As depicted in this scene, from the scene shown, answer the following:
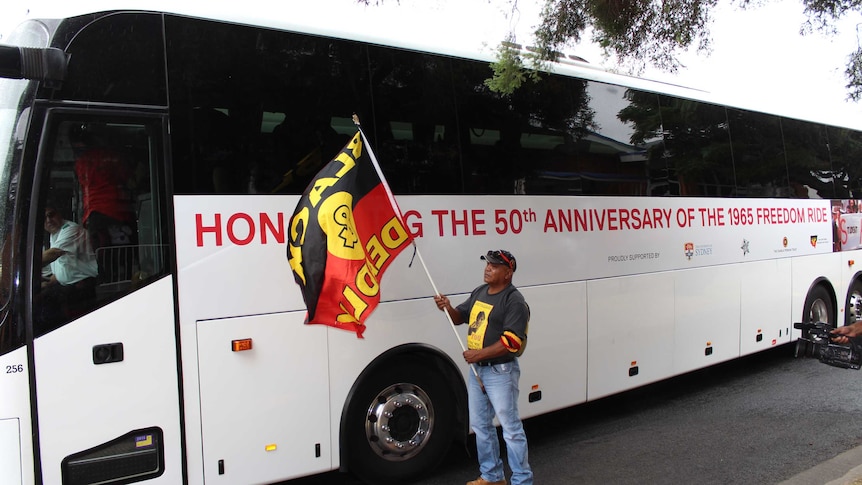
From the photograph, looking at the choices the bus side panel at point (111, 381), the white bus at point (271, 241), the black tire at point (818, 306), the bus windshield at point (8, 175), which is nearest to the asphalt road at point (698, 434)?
the white bus at point (271, 241)

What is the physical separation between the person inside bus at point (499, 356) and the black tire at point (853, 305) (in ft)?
→ 27.3

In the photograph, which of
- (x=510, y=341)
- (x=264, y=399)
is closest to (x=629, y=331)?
(x=510, y=341)

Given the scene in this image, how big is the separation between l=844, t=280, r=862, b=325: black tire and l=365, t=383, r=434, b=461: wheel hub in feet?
27.7

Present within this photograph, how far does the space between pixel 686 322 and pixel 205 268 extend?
549cm

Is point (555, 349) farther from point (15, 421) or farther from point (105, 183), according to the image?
point (15, 421)

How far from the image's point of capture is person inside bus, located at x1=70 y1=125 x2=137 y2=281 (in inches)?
139

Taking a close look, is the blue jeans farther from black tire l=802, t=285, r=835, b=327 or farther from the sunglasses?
black tire l=802, t=285, r=835, b=327

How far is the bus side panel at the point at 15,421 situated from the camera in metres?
3.31

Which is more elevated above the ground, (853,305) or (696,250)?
(696,250)

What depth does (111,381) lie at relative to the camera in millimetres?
3588

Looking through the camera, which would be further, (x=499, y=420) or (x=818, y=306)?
(x=818, y=306)

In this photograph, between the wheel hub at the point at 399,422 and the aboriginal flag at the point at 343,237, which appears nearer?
the aboriginal flag at the point at 343,237

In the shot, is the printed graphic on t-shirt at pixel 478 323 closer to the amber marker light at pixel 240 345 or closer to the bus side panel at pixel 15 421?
the amber marker light at pixel 240 345

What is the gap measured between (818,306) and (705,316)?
11.3ft
